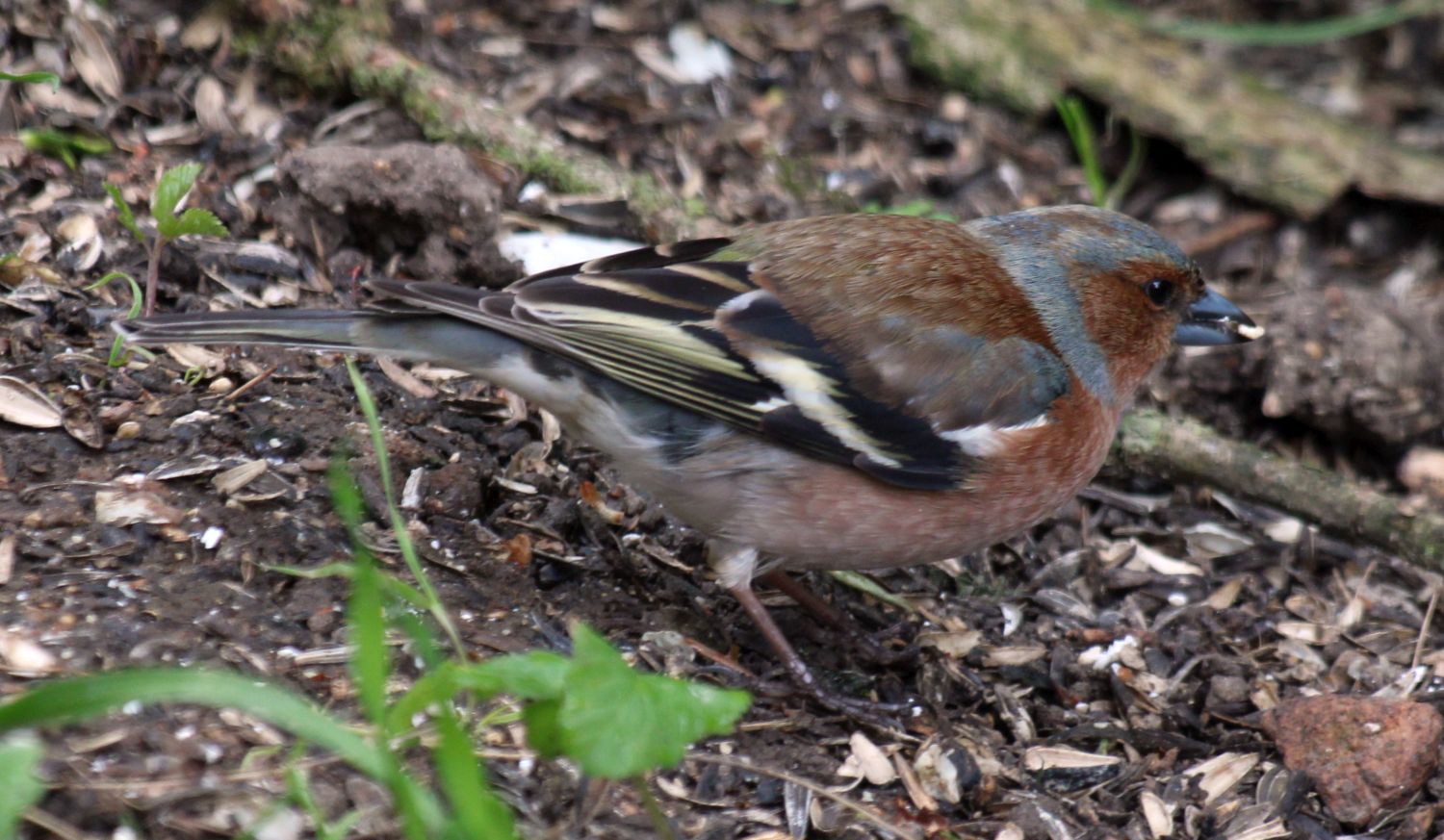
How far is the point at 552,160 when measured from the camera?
17.2ft

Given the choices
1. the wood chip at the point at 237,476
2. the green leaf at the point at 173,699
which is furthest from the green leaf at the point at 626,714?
the wood chip at the point at 237,476

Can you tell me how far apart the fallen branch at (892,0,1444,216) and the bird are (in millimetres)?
2647

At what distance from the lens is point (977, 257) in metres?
4.16

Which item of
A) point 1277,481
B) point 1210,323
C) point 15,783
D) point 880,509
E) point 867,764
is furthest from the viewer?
point 1277,481

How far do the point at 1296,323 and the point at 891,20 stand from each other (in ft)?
7.74

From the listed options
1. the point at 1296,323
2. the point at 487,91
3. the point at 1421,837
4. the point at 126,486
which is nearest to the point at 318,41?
the point at 487,91

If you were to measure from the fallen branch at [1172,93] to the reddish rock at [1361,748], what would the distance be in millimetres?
2896

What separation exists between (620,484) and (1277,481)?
2030mm

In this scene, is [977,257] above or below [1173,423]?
above

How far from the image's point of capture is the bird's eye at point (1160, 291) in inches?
170

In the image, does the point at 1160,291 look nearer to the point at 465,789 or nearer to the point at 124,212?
the point at 465,789

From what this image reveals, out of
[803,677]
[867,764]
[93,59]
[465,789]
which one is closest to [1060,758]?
[867,764]

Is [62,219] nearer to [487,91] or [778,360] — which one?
[487,91]

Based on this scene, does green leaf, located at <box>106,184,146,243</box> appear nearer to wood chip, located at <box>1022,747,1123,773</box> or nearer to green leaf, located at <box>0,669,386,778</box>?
green leaf, located at <box>0,669,386,778</box>
